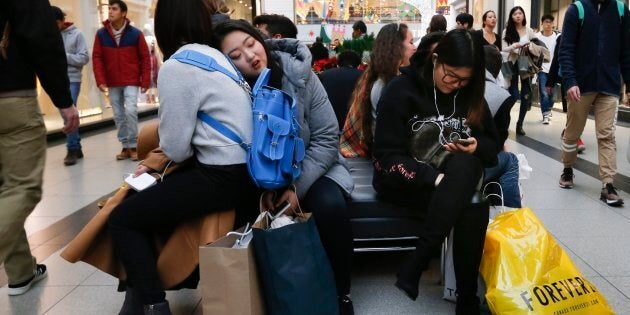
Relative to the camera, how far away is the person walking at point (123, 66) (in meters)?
6.72

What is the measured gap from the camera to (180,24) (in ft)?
7.70

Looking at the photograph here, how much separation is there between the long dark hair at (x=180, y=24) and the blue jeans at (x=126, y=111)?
465 cm

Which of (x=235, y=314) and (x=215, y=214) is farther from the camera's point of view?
(x=215, y=214)

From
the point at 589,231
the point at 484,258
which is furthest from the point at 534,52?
the point at 484,258

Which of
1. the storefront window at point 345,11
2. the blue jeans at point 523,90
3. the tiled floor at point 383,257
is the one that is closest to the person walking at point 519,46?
the blue jeans at point 523,90

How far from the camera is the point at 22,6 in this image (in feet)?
8.29

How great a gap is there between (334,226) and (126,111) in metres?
5.10

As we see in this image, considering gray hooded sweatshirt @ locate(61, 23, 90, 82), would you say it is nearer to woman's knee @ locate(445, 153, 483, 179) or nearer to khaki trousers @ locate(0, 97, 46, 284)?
khaki trousers @ locate(0, 97, 46, 284)

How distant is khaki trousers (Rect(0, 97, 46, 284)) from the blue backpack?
1001 millimetres

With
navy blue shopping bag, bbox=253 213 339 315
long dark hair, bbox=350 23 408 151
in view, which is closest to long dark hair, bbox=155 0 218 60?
navy blue shopping bag, bbox=253 213 339 315

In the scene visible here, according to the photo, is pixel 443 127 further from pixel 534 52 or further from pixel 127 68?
pixel 534 52

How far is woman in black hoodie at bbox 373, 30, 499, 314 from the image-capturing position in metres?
2.38

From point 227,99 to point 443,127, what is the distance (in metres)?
1.09

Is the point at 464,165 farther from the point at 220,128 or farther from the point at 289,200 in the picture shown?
the point at 220,128
